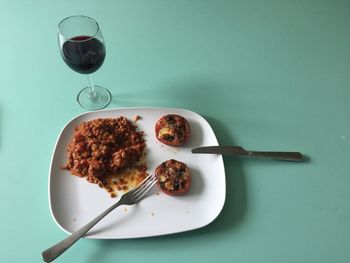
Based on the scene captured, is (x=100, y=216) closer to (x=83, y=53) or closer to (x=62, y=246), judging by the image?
(x=62, y=246)

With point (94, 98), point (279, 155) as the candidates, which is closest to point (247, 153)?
point (279, 155)

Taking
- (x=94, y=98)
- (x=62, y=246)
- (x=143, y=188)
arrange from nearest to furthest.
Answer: (x=62, y=246)
(x=143, y=188)
(x=94, y=98)

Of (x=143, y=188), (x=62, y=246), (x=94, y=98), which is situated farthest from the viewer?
(x=94, y=98)

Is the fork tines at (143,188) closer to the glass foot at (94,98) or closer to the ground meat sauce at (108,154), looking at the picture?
the ground meat sauce at (108,154)

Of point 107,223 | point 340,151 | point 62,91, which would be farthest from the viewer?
point 62,91

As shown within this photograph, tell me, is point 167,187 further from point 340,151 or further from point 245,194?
point 340,151

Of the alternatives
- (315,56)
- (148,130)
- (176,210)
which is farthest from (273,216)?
(315,56)

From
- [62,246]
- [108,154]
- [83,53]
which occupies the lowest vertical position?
[62,246]
